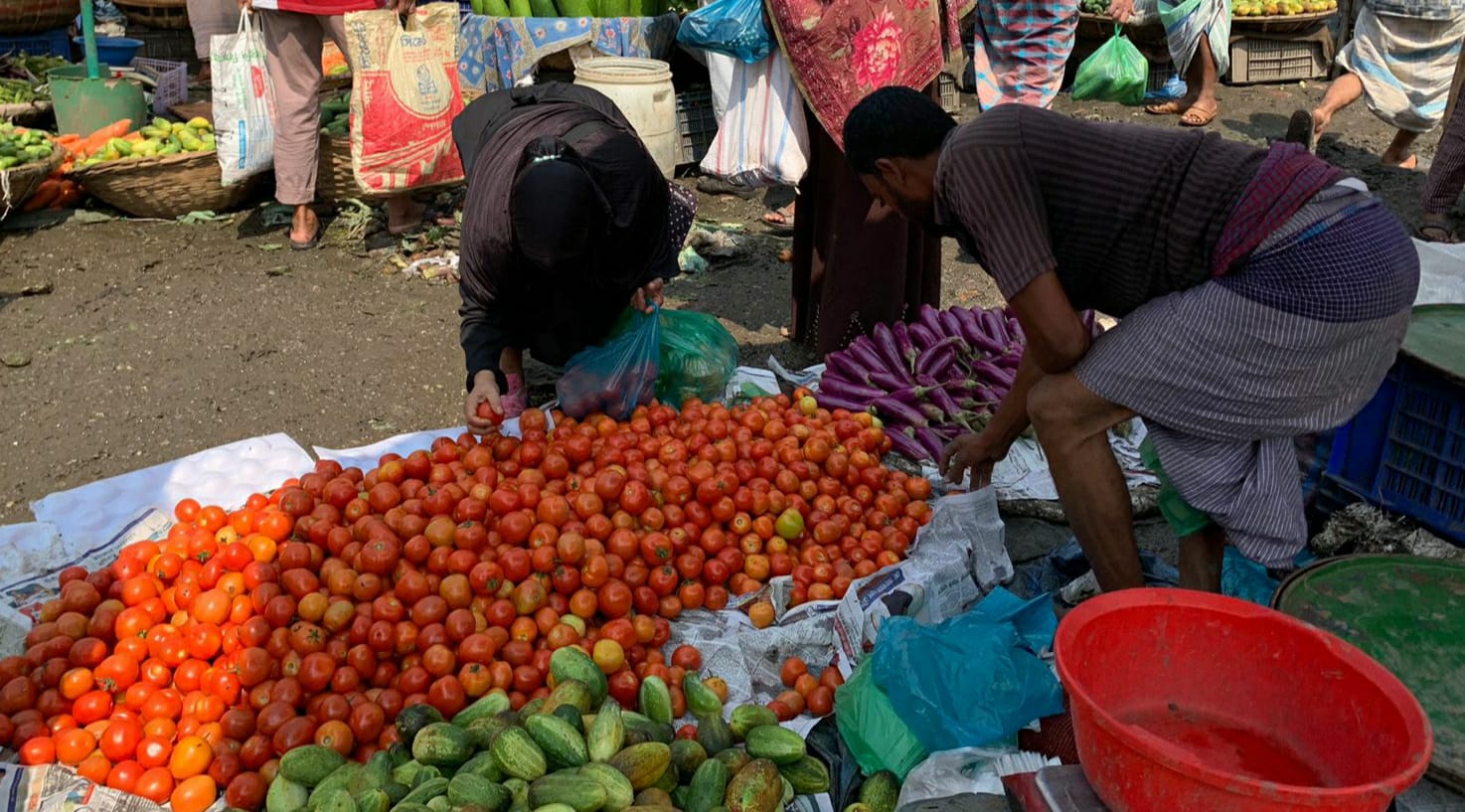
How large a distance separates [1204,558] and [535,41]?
576cm

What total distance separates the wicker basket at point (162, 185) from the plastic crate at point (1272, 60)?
8.24 metres

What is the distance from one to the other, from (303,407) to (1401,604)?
405cm

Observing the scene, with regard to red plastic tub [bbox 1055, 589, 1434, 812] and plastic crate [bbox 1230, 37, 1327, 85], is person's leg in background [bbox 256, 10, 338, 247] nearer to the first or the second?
red plastic tub [bbox 1055, 589, 1434, 812]

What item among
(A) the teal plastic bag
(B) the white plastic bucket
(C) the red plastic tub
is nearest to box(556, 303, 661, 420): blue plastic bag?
(A) the teal plastic bag

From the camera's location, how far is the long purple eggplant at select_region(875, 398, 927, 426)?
4012mm

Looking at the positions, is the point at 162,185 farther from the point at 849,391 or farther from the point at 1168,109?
the point at 1168,109

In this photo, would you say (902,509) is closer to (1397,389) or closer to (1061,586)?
(1061,586)

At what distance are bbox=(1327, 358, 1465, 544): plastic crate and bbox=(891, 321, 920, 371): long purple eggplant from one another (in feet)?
5.04

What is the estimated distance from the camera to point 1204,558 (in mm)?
2912

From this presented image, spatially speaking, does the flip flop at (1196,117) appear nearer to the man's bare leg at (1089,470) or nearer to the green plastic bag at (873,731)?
the man's bare leg at (1089,470)

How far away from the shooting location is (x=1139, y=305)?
272cm

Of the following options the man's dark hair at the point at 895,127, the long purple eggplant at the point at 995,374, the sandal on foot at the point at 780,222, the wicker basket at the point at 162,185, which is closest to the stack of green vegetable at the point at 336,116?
the wicker basket at the point at 162,185

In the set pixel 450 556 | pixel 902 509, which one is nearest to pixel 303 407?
pixel 450 556

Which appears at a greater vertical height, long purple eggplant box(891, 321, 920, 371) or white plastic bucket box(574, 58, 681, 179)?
white plastic bucket box(574, 58, 681, 179)
